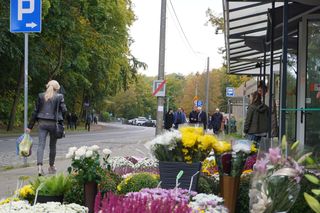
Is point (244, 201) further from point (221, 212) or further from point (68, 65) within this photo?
point (68, 65)

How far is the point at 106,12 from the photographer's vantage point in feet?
101

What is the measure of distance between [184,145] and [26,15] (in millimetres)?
6032

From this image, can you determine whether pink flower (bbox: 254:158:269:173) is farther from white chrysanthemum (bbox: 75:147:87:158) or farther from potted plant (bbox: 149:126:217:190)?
white chrysanthemum (bbox: 75:147:87:158)

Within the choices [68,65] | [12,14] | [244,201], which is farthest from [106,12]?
[244,201]

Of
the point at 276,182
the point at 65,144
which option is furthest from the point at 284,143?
the point at 65,144

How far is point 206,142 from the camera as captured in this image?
183 inches

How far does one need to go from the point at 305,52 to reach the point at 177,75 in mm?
151333

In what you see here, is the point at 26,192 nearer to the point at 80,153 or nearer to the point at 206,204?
the point at 80,153

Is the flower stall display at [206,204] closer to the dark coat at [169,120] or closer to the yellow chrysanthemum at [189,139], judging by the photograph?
the yellow chrysanthemum at [189,139]

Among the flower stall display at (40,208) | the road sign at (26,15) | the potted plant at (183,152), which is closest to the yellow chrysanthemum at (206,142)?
the potted plant at (183,152)

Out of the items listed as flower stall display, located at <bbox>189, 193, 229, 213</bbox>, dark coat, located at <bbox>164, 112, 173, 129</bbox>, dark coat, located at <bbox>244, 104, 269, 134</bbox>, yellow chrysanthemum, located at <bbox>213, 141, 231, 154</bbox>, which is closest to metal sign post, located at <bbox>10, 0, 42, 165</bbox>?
dark coat, located at <bbox>244, 104, 269, 134</bbox>

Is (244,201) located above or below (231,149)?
below

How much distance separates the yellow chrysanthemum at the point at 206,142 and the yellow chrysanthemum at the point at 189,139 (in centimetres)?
5

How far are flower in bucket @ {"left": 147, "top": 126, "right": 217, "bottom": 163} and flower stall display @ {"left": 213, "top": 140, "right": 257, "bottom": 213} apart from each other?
11 cm
